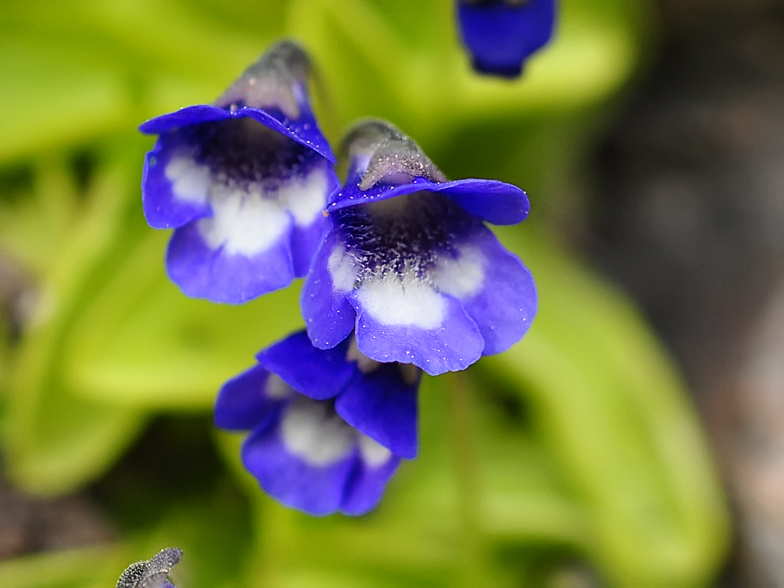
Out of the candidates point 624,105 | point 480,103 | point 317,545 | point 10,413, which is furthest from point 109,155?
point 624,105

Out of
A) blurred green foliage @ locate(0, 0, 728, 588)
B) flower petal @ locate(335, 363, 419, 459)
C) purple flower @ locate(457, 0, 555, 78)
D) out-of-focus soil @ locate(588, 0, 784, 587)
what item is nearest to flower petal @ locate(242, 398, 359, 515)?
flower petal @ locate(335, 363, 419, 459)

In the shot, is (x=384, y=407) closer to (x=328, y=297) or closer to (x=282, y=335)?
(x=328, y=297)

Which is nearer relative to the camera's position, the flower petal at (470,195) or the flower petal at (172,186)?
the flower petal at (470,195)

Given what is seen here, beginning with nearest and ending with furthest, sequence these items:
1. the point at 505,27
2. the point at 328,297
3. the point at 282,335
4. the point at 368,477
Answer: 1. the point at 328,297
2. the point at 368,477
3. the point at 505,27
4. the point at 282,335

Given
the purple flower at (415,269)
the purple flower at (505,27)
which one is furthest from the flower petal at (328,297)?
the purple flower at (505,27)

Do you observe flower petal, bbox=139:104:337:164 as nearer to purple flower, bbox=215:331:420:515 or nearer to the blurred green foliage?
purple flower, bbox=215:331:420:515

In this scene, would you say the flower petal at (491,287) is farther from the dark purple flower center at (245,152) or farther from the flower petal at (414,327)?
the dark purple flower center at (245,152)

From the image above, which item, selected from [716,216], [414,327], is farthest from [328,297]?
[716,216]
